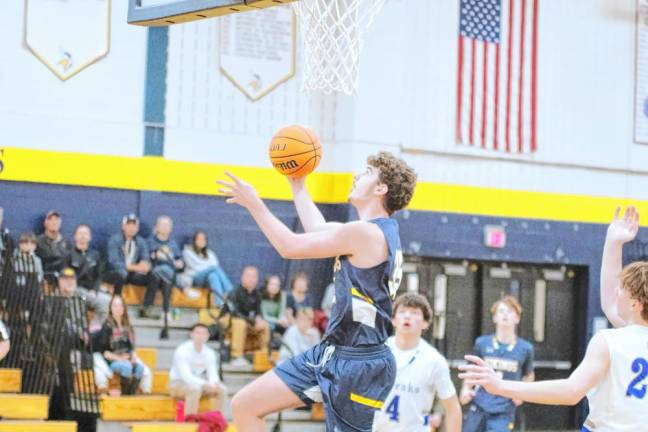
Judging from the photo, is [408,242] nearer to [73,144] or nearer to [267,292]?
[267,292]

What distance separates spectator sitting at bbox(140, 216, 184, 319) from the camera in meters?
13.6

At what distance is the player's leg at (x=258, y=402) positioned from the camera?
5.70 meters

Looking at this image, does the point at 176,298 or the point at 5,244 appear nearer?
the point at 5,244

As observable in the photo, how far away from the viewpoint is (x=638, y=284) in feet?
16.6

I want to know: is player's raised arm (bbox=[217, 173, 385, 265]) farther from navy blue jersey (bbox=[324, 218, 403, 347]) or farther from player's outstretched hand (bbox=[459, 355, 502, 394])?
player's outstretched hand (bbox=[459, 355, 502, 394])

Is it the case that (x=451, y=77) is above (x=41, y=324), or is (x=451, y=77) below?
above

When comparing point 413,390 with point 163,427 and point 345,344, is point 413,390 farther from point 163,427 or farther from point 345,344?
point 163,427

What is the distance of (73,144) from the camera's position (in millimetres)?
13914

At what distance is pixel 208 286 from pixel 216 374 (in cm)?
140

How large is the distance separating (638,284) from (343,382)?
155cm

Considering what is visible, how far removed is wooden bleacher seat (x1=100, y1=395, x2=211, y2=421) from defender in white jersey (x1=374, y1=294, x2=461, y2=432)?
475 centimetres

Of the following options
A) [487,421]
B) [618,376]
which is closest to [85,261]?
[487,421]

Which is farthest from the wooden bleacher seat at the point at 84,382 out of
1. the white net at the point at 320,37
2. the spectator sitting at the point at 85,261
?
the white net at the point at 320,37

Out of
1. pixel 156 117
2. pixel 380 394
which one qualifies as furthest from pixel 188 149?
pixel 380 394
